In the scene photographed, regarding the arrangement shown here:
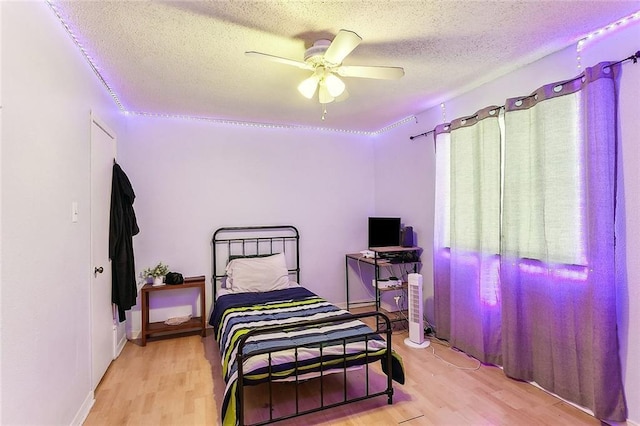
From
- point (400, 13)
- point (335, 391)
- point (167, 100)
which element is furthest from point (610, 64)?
point (167, 100)

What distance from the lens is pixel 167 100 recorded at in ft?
11.1

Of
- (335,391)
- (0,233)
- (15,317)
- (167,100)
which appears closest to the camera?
(0,233)

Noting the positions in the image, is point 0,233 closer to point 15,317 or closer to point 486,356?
point 15,317

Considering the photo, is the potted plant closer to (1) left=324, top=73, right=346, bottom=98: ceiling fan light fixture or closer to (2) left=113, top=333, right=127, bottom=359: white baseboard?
(2) left=113, top=333, right=127, bottom=359: white baseboard

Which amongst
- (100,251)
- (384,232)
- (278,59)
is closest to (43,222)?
(100,251)

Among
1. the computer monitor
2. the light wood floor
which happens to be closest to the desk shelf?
the computer monitor

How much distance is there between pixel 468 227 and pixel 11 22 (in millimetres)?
3449

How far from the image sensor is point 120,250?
3.14 meters

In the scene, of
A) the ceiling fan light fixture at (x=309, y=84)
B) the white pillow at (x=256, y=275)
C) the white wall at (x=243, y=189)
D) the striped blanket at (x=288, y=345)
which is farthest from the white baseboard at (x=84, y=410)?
the ceiling fan light fixture at (x=309, y=84)

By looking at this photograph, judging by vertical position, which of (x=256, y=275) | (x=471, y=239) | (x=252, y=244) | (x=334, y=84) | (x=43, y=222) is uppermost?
(x=334, y=84)

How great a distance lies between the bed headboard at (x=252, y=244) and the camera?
4102mm

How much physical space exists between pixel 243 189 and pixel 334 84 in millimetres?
2328

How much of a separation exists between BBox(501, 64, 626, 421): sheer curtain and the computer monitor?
158 centimetres

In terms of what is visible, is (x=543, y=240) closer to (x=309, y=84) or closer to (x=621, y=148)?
(x=621, y=148)
